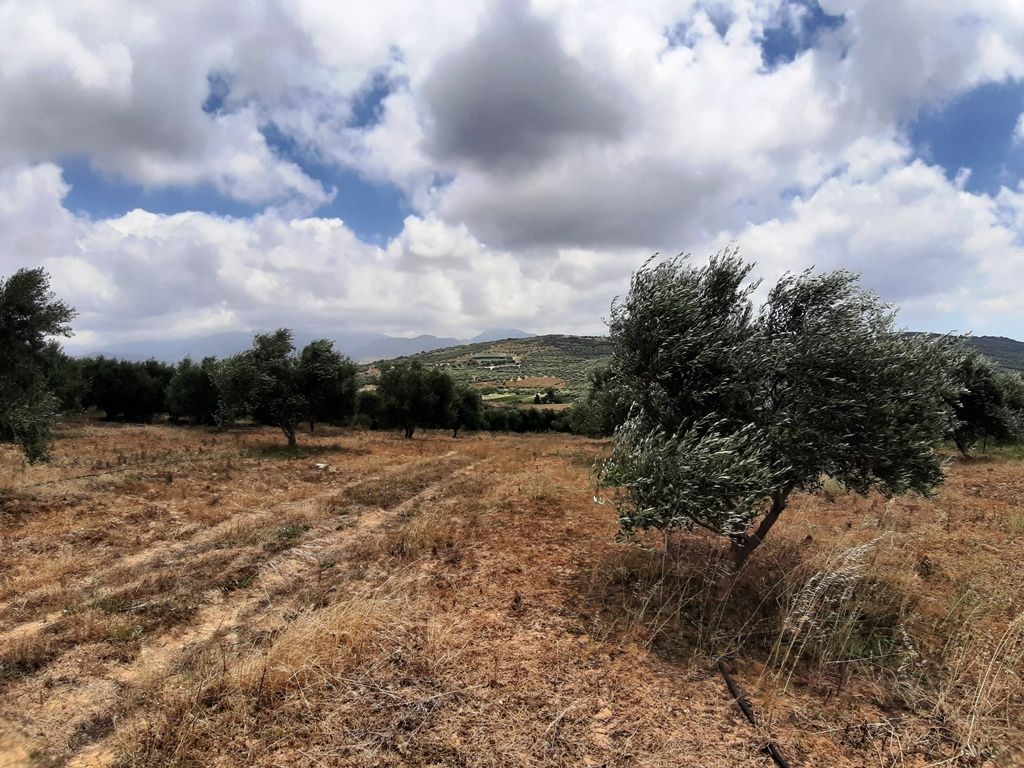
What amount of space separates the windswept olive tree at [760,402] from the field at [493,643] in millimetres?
1454

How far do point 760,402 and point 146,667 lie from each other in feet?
35.2

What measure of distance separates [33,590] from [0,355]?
47.2 ft

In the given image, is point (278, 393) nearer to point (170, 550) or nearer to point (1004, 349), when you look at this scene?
point (170, 550)

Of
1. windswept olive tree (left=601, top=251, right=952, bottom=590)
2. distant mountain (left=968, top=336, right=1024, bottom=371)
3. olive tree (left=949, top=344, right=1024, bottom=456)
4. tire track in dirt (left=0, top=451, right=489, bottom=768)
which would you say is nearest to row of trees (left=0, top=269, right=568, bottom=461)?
tire track in dirt (left=0, top=451, right=489, bottom=768)

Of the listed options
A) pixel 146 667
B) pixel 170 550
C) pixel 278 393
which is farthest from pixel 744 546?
pixel 278 393

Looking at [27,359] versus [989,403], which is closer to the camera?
[27,359]

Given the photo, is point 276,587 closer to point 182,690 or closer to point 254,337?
point 182,690

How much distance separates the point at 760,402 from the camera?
30.5 ft

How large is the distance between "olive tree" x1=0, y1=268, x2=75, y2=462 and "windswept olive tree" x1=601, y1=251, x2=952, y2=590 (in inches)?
851

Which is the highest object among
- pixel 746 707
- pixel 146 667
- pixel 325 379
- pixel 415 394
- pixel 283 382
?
pixel 325 379

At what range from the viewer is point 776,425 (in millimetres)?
8750

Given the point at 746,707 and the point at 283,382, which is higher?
the point at 283,382

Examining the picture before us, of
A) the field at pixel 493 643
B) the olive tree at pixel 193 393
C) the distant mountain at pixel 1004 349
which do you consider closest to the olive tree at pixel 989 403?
the field at pixel 493 643

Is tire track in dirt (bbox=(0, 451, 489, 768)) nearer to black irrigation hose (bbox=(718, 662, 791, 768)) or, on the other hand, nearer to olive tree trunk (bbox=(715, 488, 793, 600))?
black irrigation hose (bbox=(718, 662, 791, 768))
